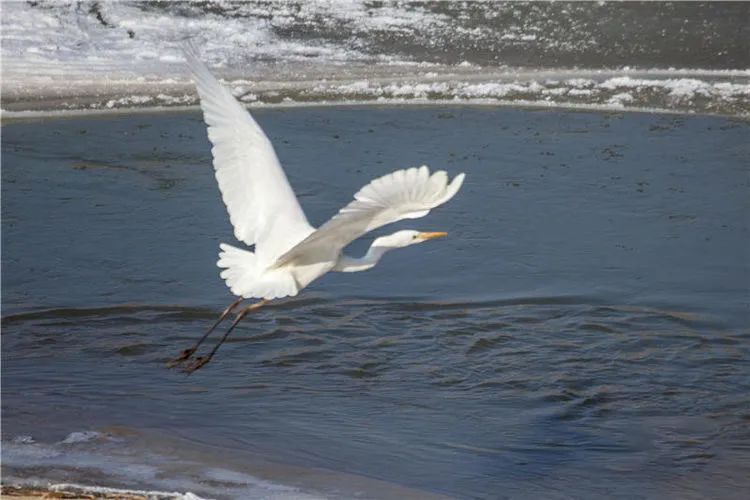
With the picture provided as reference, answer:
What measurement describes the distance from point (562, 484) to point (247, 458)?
4.44ft

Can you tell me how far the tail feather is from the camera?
18.0 feet

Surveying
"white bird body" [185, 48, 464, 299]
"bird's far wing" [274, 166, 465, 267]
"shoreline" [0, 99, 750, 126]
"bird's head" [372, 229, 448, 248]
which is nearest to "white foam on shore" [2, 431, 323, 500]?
"white bird body" [185, 48, 464, 299]

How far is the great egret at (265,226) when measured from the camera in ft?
18.0

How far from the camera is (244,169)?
6.22 meters

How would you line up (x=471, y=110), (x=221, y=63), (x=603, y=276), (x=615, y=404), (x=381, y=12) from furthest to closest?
(x=381, y=12) → (x=221, y=63) → (x=471, y=110) → (x=603, y=276) → (x=615, y=404)

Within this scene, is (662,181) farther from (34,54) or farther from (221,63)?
(34,54)

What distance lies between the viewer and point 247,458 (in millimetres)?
5379

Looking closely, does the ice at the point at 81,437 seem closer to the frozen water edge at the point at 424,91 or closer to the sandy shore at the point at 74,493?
the sandy shore at the point at 74,493

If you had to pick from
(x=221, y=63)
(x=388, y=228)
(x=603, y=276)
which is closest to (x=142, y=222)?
(x=388, y=228)

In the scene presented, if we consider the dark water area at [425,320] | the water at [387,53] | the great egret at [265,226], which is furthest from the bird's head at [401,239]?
the water at [387,53]

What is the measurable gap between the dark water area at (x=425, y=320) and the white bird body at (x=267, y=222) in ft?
2.31

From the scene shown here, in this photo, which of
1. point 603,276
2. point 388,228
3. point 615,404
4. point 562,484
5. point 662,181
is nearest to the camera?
point 562,484

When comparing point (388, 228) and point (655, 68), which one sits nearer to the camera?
point (388, 228)

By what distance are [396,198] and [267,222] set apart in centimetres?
152
